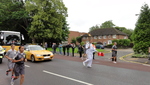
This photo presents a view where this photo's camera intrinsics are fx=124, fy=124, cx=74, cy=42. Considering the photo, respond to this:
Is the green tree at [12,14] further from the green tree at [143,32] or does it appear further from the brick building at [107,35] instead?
the brick building at [107,35]

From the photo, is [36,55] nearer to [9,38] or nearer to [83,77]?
[83,77]

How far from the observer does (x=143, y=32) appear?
14.0 metres

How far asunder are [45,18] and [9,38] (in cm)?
1399

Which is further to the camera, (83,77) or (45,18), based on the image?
(45,18)

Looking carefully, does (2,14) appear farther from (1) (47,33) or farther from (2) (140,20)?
(2) (140,20)

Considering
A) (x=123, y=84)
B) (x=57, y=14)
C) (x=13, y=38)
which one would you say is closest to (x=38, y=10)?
(x=57, y=14)

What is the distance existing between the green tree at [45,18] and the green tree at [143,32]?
1956 cm

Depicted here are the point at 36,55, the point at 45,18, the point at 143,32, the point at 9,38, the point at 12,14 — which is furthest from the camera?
the point at 12,14

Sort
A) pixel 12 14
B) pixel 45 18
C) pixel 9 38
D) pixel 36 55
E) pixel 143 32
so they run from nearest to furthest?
1. pixel 36 55
2. pixel 143 32
3. pixel 9 38
4. pixel 45 18
5. pixel 12 14

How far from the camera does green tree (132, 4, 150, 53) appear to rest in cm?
1384

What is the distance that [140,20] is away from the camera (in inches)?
583

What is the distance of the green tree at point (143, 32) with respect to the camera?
13.8 meters

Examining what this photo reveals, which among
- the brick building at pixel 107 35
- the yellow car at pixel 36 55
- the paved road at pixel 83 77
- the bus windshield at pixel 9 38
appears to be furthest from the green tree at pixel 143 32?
the brick building at pixel 107 35

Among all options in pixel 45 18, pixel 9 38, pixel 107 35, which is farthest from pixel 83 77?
pixel 107 35
